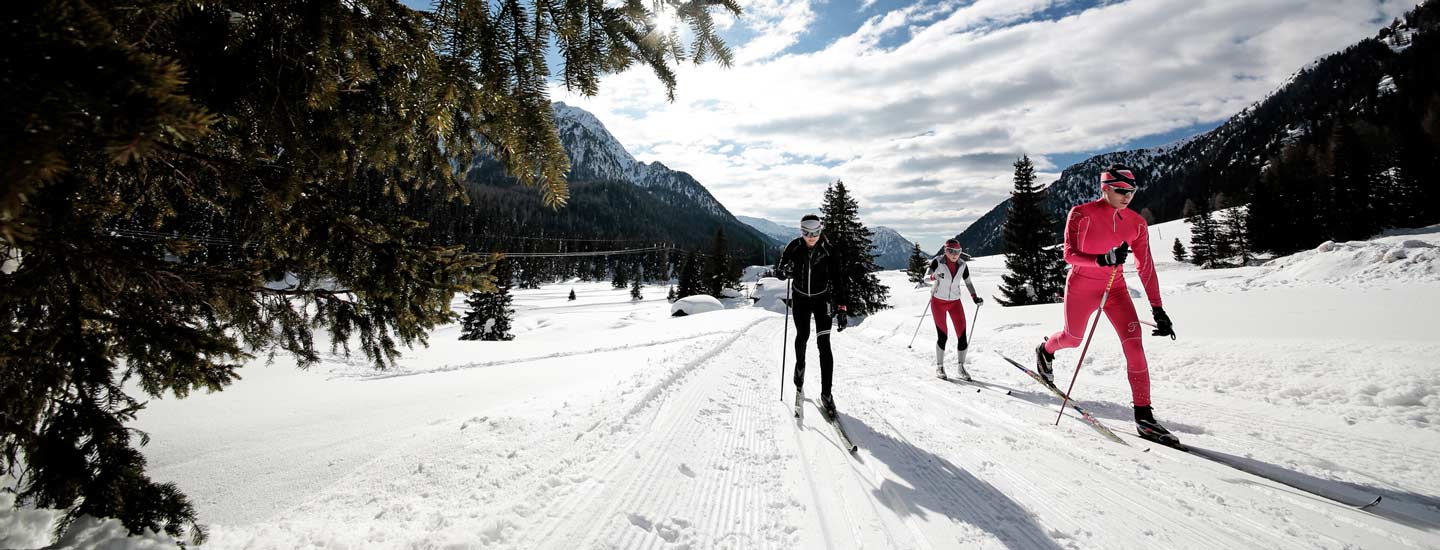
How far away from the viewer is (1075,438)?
170 inches

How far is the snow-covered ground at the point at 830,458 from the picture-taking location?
106 inches

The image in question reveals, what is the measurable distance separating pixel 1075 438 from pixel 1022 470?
1.12 metres

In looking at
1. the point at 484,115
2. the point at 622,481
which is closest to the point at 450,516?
the point at 622,481

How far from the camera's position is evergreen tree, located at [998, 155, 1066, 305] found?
27.8m

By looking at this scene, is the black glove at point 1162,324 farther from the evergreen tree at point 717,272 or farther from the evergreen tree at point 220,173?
the evergreen tree at point 717,272

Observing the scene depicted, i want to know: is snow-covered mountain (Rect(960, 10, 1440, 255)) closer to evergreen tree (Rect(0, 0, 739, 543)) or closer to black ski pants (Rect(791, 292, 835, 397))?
black ski pants (Rect(791, 292, 835, 397))

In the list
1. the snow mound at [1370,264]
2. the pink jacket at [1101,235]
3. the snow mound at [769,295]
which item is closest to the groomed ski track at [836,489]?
the pink jacket at [1101,235]

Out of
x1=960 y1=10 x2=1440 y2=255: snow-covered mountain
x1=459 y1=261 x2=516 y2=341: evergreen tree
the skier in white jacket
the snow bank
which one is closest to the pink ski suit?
the skier in white jacket

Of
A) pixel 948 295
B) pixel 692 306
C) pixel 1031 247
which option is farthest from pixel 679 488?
pixel 692 306

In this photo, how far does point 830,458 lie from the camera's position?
385 cm

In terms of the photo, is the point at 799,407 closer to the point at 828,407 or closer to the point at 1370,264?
the point at 828,407

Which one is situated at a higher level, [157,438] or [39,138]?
[39,138]

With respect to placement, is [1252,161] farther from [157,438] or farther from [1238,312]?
[157,438]

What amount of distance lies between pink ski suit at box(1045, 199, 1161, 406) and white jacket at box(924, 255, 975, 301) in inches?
88.9
